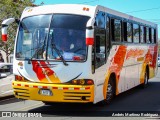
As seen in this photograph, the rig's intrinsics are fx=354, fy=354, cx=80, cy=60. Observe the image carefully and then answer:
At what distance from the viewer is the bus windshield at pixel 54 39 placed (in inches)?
359

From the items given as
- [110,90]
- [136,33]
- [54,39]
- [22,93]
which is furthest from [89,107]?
[136,33]

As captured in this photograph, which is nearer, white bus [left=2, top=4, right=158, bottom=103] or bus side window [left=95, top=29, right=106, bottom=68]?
white bus [left=2, top=4, right=158, bottom=103]

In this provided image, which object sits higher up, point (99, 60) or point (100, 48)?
point (100, 48)

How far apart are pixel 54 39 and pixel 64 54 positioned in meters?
0.51

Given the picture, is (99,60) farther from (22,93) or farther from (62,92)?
(22,93)

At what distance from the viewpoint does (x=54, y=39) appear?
30.5ft

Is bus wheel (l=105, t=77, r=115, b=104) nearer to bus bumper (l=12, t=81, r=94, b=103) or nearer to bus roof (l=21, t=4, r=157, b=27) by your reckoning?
bus bumper (l=12, t=81, r=94, b=103)

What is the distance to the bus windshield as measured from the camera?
9.12m

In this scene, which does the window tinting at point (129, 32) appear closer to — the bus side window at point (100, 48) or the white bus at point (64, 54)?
the white bus at point (64, 54)

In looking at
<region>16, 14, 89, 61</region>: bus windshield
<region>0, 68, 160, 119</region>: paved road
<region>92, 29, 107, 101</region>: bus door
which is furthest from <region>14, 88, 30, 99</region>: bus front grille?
<region>92, 29, 107, 101</region>: bus door

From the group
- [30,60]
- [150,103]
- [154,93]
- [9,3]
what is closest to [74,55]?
[30,60]

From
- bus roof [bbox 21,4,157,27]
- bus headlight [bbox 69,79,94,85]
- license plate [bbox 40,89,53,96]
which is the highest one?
bus roof [bbox 21,4,157,27]

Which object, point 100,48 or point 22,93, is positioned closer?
point 22,93

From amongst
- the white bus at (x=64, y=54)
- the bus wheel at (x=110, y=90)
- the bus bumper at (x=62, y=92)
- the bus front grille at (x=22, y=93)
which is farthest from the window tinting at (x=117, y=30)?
the bus front grille at (x=22, y=93)
